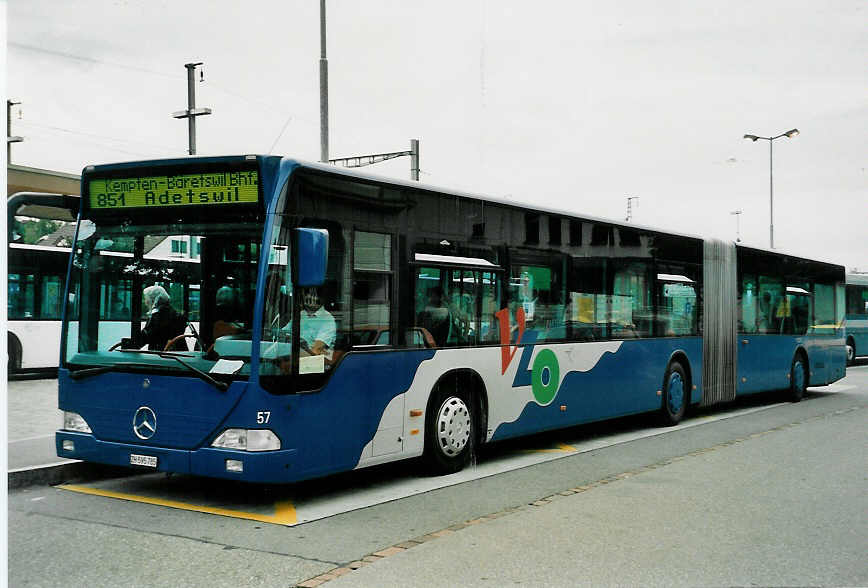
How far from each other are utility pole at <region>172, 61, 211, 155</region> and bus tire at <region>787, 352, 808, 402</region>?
16.8 meters

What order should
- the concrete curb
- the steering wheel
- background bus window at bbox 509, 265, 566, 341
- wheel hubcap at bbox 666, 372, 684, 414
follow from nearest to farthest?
1. the steering wheel
2. the concrete curb
3. background bus window at bbox 509, 265, 566, 341
4. wheel hubcap at bbox 666, 372, 684, 414

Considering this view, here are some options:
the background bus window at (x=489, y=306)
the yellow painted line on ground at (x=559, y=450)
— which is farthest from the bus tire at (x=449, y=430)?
the yellow painted line on ground at (x=559, y=450)

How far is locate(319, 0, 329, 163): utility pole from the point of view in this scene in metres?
16.5

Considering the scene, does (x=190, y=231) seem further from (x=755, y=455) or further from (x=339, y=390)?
(x=755, y=455)

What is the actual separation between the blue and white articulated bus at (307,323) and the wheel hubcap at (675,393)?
3.18 meters

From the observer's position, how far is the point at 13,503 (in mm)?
7945

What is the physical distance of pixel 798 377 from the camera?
62.9 ft

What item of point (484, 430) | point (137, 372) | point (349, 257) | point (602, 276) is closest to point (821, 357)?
point (602, 276)

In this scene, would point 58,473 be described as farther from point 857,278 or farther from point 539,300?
point 857,278

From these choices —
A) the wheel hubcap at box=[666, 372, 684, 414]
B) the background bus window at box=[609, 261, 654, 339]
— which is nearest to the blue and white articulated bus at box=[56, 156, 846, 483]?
the background bus window at box=[609, 261, 654, 339]

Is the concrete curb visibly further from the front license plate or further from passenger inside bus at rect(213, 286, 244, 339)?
passenger inside bus at rect(213, 286, 244, 339)

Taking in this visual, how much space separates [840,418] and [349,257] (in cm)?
1072

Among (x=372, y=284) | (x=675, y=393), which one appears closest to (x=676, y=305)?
(x=675, y=393)

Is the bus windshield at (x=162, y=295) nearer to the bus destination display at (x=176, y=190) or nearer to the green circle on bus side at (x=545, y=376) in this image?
the bus destination display at (x=176, y=190)
